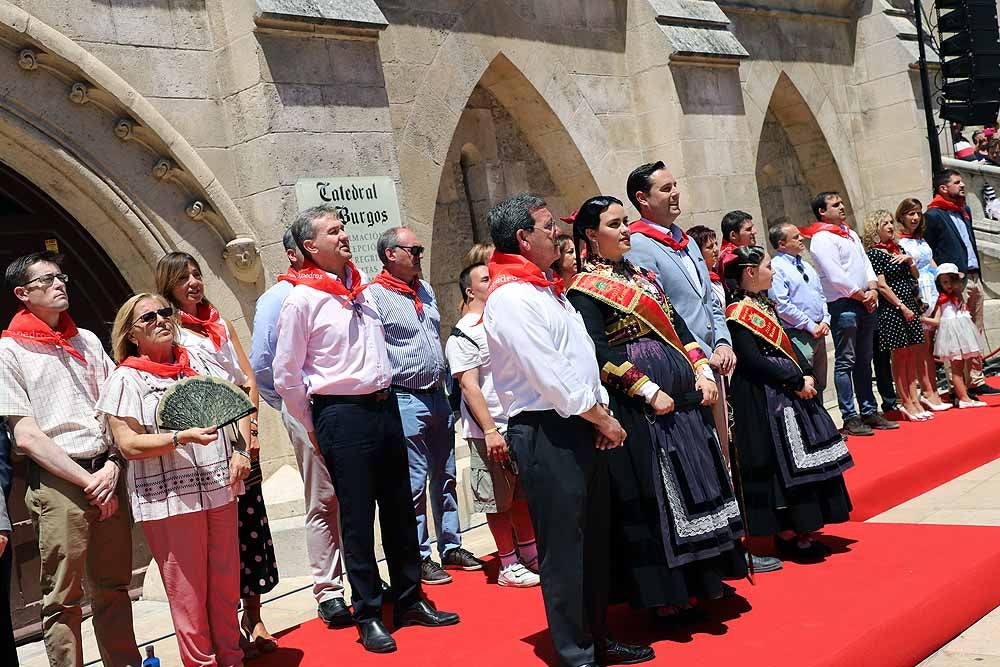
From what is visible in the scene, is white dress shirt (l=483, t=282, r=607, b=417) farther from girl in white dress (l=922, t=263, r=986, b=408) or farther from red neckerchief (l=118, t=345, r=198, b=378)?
girl in white dress (l=922, t=263, r=986, b=408)

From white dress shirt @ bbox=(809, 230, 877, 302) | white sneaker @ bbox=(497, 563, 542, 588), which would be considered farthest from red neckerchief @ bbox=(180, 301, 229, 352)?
white dress shirt @ bbox=(809, 230, 877, 302)

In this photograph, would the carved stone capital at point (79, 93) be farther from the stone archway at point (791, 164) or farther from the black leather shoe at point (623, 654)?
the stone archway at point (791, 164)

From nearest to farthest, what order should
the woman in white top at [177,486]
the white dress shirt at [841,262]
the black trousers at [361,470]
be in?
the woman in white top at [177,486] < the black trousers at [361,470] < the white dress shirt at [841,262]

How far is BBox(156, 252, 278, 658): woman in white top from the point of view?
458 cm

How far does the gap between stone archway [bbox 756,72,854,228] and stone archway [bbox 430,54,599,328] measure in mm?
3974

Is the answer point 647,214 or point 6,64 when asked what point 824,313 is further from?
point 6,64

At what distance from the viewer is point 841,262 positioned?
8109 millimetres

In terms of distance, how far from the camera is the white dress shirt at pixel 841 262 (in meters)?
8.09

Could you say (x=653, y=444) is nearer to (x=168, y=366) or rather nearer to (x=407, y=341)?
(x=407, y=341)

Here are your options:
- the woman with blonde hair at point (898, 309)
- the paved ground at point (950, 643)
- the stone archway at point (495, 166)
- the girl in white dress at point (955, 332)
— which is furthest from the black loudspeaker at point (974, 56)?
the paved ground at point (950, 643)

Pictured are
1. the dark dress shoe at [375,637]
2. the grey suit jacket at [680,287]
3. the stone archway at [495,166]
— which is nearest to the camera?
the dark dress shoe at [375,637]

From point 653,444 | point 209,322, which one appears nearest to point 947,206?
point 653,444

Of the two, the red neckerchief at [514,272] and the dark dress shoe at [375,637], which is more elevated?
the red neckerchief at [514,272]

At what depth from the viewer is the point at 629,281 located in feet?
14.0
